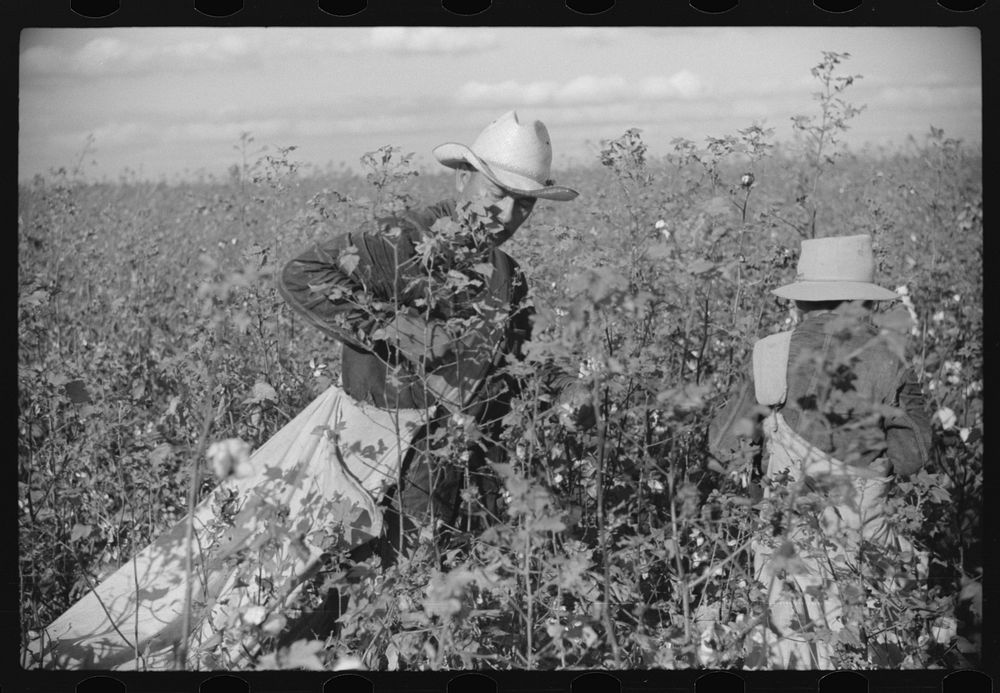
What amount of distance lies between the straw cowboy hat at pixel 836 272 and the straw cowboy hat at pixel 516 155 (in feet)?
2.25

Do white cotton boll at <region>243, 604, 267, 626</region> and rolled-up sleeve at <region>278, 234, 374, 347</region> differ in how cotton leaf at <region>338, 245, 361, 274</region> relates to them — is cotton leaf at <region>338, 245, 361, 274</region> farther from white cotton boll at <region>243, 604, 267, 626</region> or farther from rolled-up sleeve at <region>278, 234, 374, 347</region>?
white cotton boll at <region>243, 604, 267, 626</region>

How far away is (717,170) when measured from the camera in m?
3.24

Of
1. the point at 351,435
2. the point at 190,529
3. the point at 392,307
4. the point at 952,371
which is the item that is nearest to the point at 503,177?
the point at 392,307

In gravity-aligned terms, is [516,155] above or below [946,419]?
above

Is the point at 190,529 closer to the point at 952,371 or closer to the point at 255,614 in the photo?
the point at 255,614

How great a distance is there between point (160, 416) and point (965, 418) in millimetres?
3068

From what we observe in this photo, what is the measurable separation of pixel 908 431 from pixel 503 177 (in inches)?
50.8

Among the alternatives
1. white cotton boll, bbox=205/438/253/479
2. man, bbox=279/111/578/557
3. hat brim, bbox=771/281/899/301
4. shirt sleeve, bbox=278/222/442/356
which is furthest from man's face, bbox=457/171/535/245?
white cotton boll, bbox=205/438/253/479

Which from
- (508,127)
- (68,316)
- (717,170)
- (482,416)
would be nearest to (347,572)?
(482,416)

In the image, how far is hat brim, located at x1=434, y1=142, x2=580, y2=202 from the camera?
106 inches

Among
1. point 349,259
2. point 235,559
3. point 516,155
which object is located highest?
point 516,155

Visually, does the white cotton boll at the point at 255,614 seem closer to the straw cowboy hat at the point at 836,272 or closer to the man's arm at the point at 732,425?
the man's arm at the point at 732,425

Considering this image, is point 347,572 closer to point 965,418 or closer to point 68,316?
point 68,316

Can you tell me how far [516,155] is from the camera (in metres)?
2.77
